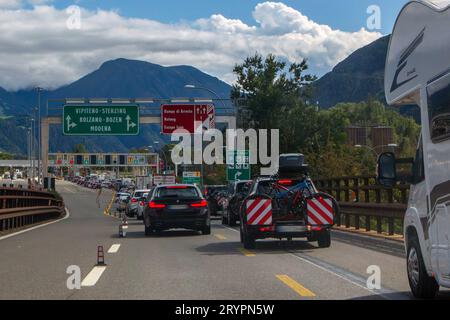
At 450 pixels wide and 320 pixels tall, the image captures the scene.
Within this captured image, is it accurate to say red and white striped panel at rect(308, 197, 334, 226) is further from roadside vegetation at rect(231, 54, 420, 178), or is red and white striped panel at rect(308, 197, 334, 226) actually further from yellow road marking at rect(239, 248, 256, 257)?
roadside vegetation at rect(231, 54, 420, 178)

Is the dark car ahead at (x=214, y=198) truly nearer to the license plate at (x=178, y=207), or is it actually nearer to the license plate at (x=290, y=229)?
the license plate at (x=178, y=207)

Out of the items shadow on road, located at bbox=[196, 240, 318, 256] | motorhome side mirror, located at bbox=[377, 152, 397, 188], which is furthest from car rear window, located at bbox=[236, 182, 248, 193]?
motorhome side mirror, located at bbox=[377, 152, 397, 188]

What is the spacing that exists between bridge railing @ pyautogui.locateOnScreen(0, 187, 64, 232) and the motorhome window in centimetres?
1739

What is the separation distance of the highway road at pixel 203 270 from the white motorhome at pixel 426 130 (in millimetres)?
992

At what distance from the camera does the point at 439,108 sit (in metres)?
7.77

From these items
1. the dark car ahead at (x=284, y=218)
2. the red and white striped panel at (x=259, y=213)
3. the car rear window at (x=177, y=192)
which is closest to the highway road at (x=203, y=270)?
the dark car ahead at (x=284, y=218)

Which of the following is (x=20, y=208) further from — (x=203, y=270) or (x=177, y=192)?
(x=203, y=270)

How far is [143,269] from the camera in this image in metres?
12.7

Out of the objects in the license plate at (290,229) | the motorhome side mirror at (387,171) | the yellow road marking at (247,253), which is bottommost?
the yellow road marking at (247,253)

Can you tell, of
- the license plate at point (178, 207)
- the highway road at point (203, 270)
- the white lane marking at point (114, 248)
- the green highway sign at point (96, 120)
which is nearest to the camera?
the highway road at point (203, 270)

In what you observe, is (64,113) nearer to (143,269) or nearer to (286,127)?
(286,127)

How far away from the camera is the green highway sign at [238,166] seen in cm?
4391

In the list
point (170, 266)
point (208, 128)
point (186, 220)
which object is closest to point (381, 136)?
point (208, 128)

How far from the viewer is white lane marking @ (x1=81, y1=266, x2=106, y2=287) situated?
35.5 feet
